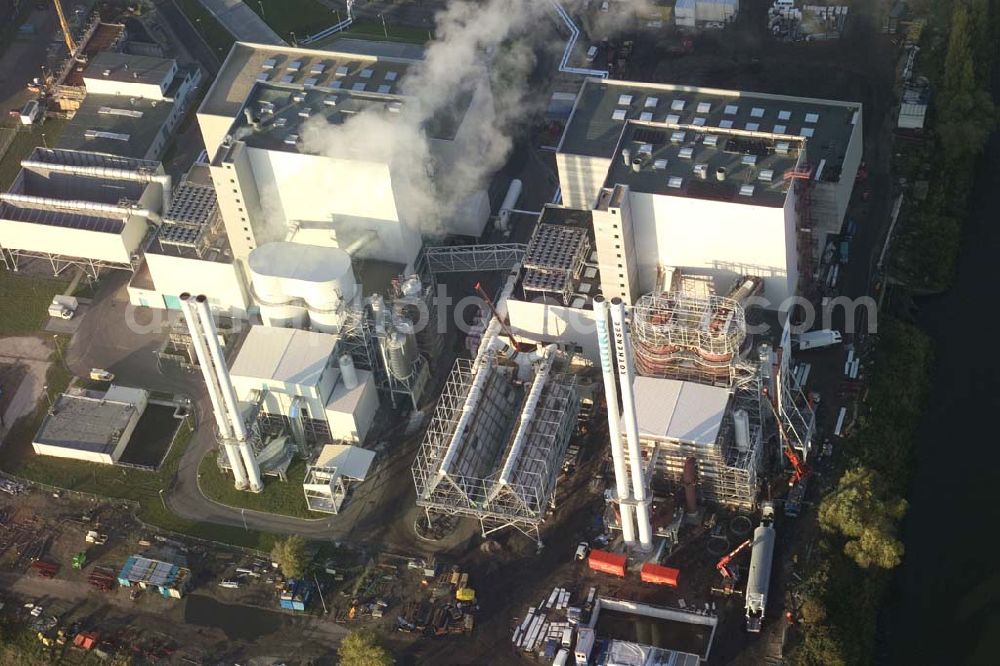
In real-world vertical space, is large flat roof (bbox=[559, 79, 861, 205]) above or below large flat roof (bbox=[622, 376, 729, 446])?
above

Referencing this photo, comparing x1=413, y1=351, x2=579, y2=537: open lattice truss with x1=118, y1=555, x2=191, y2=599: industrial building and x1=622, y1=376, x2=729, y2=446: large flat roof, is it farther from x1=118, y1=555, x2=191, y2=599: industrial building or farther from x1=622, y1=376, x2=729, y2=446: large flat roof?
x1=118, y1=555, x2=191, y2=599: industrial building

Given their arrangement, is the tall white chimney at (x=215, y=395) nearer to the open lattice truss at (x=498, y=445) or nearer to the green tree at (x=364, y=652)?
the open lattice truss at (x=498, y=445)

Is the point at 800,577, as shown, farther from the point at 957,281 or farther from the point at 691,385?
the point at 957,281

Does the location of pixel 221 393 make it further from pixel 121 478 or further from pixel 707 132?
pixel 707 132

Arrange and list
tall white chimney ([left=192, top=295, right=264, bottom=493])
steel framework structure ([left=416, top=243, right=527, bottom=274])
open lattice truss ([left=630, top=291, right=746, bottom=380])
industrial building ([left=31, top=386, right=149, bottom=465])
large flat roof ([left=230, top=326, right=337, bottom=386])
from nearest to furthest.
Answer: tall white chimney ([left=192, top=295, right=264, bottom=493]) < open lattice truss ([left=630, top=291, right=746, bottom=380]) < large flat roof ([left=230, top=326, right=337, bottom=386]) < industrial building ([left=31, top=386, right=149, bottom=465]) < steel framework structure ([left=416, top=243, right=527, bottom=274])

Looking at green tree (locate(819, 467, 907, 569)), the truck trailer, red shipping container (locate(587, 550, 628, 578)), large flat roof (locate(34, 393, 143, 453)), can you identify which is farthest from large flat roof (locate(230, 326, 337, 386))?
green tree (locate(819, 467, 907, 569))
